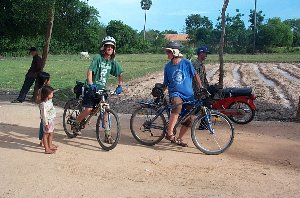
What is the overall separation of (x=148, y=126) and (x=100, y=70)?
1215 millimetres

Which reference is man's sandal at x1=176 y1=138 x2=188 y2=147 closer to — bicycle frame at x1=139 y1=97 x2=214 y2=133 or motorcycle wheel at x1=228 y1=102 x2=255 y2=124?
bicycle frame at x1=139 y1=97 x2=214 y2=133

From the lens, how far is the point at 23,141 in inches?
291

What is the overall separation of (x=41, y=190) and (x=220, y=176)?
7.24 ft

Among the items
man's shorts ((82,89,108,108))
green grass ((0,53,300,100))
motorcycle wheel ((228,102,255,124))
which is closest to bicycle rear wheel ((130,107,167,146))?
man's shorts ((82,89,108,108))

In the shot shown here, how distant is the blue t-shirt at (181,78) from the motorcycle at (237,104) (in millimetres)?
2637

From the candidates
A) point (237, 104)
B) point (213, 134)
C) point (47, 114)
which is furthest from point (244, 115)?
point (47, 114)

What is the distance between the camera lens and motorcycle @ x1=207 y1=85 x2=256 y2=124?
948 centimetres

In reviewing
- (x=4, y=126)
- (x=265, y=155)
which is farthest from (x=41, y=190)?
(x=4, y=126)

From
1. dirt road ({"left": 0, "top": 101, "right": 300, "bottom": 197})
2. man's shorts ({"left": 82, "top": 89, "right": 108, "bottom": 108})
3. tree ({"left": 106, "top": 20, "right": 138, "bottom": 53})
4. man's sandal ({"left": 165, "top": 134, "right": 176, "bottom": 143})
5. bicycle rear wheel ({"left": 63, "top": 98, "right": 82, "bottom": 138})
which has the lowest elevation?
dirt road ({"left": 0, "top": 101, "right": 300, "bottom": 197})

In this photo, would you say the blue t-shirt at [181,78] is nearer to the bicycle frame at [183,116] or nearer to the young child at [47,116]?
the bicycle frame at [183,116]

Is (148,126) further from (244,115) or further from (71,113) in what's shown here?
(244,115)

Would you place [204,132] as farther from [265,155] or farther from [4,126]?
[4,126]

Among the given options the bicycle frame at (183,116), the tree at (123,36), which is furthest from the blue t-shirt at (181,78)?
the tree at (123,36)

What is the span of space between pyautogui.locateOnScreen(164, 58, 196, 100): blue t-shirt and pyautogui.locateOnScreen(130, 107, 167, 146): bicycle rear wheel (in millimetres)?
504
